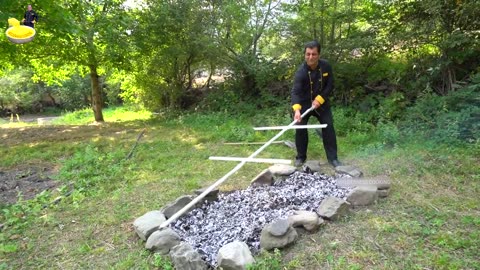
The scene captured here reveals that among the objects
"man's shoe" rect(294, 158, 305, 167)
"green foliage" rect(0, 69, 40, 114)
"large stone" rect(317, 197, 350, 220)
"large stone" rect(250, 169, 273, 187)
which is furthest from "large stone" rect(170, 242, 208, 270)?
"green foliage" rect(0, 69, 40, 114)

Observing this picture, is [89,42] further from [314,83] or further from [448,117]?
[448,117]

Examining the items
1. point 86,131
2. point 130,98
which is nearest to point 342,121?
point 86,131

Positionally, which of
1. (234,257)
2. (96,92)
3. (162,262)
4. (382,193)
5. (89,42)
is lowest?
(162,262)

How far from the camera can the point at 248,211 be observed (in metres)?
3.32

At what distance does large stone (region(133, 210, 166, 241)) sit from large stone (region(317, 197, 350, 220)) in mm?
1491

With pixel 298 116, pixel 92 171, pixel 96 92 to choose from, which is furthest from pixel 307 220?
pixel 96 92

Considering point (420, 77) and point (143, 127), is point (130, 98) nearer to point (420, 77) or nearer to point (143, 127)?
point (143, 127)

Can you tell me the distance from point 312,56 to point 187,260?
297 centimetres

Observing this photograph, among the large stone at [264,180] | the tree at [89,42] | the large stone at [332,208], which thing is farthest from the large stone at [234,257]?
the tree at [89,42]

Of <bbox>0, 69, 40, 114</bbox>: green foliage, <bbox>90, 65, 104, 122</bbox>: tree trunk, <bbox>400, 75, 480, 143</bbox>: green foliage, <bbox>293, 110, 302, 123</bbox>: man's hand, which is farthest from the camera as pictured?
<bbox>0, 69, 40, 114</bbox>: green foliage

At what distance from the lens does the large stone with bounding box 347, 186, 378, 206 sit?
330cm

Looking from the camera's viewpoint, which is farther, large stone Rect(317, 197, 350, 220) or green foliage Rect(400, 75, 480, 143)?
green foliage Rect(400, 75, 480, 143)

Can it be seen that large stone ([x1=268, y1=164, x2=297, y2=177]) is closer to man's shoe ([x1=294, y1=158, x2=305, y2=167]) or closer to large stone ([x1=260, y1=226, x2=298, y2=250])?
man's shoe ([x1=294, y1=158, x2=305, y2=167])

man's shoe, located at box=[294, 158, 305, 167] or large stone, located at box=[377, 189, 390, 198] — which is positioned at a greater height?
man's shoe, located at box=[294, 158, 305, 167]
